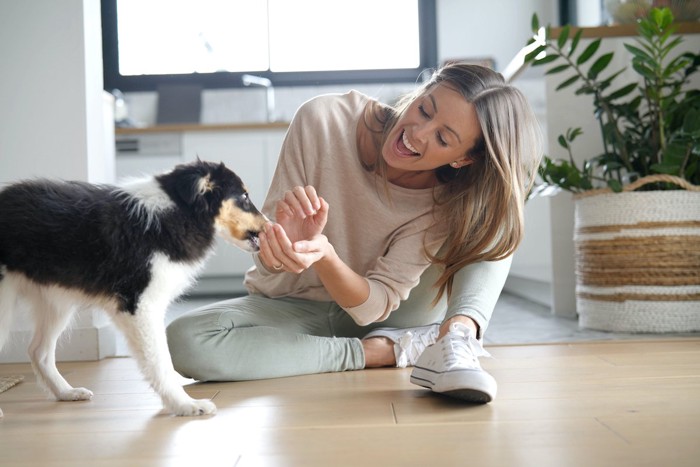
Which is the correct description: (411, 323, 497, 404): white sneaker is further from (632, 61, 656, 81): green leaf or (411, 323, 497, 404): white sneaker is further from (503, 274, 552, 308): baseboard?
(503, 274, 552, 308): baseboard

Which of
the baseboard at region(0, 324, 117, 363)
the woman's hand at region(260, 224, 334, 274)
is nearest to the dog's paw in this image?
the woman's hand at region(260, 224, 334, 274)

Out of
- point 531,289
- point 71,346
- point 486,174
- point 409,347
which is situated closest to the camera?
point 486,174

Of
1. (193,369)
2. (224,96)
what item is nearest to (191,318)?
(193,369)

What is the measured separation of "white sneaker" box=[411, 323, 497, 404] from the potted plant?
4.27 feet

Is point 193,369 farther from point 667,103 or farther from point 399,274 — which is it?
point 667,103

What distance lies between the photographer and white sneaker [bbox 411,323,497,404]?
5.03ft

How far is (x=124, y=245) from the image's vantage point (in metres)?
1.54

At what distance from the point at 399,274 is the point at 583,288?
1.30 meters

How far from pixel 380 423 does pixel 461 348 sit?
32 centimetres

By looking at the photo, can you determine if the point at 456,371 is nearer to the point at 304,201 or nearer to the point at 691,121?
the point at 304,201

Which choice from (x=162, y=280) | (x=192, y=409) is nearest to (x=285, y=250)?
(x=162, y=280)

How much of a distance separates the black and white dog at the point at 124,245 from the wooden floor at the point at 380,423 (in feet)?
0.56

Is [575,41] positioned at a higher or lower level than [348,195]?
higher

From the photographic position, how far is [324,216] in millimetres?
1700
